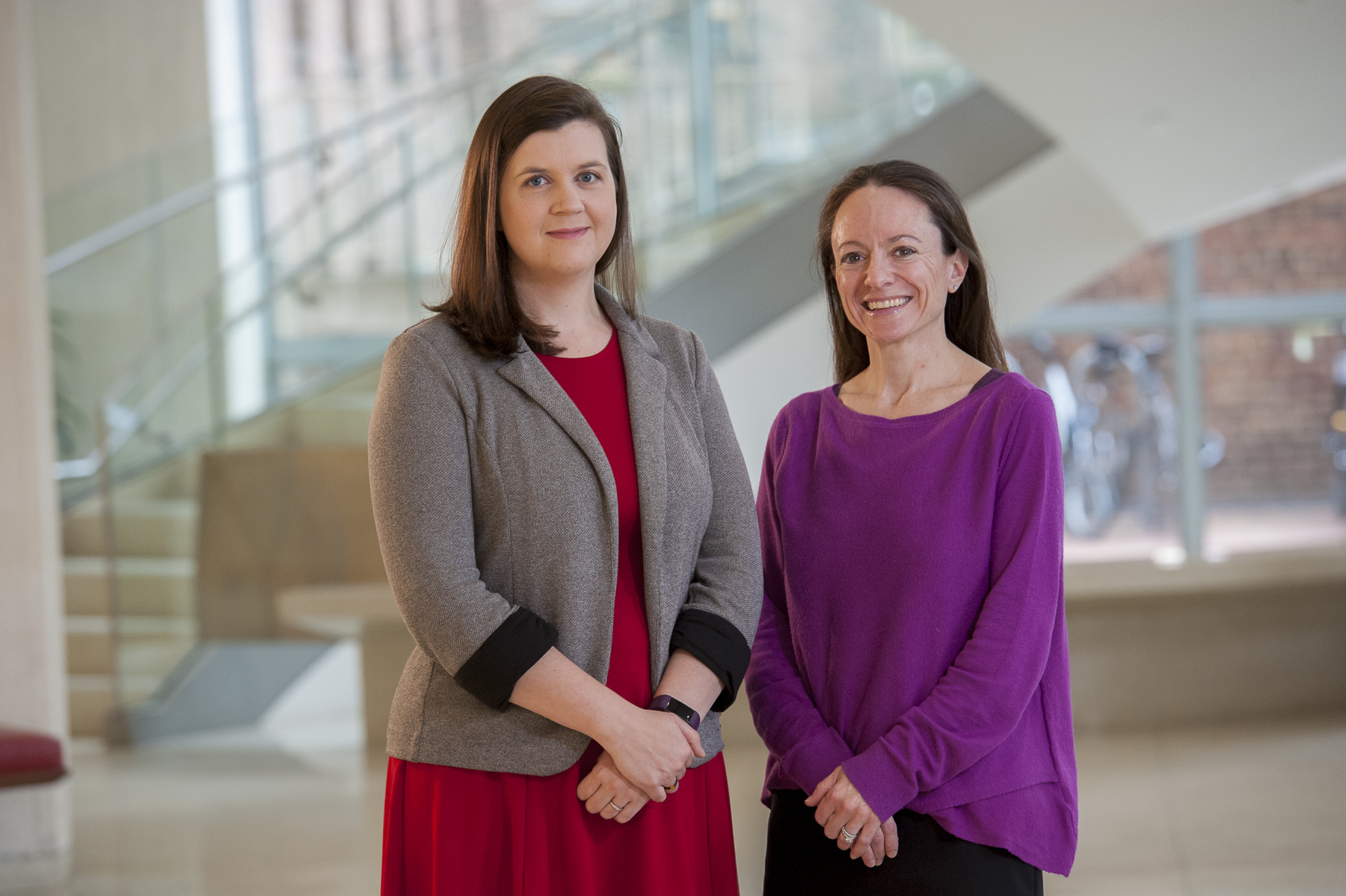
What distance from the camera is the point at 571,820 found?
1.48m

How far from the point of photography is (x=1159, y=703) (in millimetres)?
5281

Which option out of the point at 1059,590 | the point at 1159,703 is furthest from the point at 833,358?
the point at 1159,703

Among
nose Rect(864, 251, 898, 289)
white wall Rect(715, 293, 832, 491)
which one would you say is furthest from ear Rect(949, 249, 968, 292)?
white wall Rect(715, 293, 832, 491)

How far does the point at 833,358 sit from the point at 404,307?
4822mm

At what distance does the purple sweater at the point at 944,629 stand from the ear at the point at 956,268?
175 millimetres

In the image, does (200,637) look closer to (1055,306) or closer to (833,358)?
(833,358)

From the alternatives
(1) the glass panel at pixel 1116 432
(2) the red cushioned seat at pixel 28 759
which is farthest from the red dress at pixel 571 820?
(1) the glass panel at pixel 1116 432

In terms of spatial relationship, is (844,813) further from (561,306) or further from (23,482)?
(23,482)

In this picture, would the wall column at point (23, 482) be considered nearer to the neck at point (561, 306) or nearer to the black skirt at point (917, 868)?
the neck at point (561, 306)

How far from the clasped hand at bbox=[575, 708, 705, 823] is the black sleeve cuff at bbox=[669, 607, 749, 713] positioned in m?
0.09

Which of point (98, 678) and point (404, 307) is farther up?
point (404, 307)

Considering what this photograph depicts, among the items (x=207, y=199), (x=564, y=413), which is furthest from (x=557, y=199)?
(x=207, y=199)

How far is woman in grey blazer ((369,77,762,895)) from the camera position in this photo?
56.7 inches

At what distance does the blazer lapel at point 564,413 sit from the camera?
1488 millimetres
